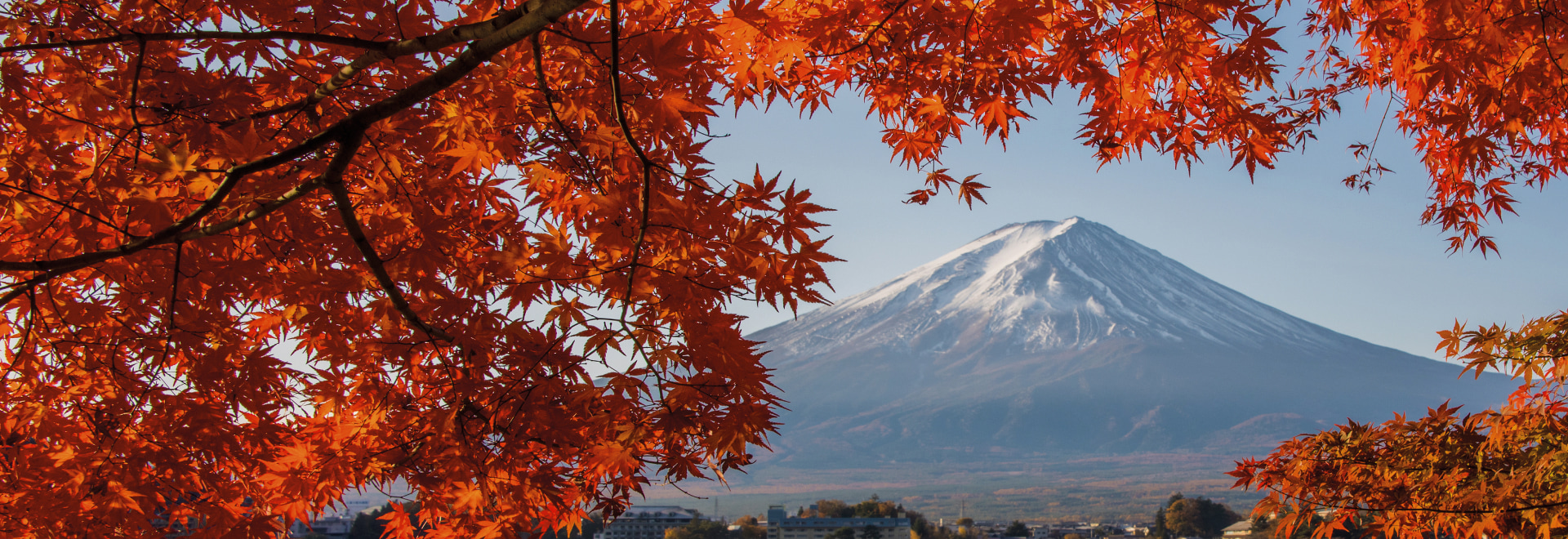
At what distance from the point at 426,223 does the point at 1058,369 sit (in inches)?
5298

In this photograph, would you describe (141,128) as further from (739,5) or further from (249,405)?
(739,5)

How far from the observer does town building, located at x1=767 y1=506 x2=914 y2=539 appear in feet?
107

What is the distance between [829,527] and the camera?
35.7 m

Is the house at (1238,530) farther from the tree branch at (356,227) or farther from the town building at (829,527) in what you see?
the tree branch at (356,227)

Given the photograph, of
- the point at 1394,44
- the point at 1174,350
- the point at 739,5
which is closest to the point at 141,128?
the point at 739,5

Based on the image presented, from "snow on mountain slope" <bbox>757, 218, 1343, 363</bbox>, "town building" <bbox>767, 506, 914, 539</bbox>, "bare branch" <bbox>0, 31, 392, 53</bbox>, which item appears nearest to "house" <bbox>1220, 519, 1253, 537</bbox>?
"town building" <bbox>767, 506, 914, 539</bbox>

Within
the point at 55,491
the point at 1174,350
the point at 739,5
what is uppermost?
the point at 1174,350

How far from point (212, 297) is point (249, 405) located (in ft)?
1.13

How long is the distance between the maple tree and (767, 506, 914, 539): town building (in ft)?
99.1

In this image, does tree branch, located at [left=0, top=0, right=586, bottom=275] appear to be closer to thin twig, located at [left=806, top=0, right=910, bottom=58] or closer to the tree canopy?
thin twig, located at [left=806, top=0, right=910, bottom=58]

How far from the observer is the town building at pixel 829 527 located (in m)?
32.5

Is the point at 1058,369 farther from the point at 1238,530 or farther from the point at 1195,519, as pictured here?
the point at 1238,530

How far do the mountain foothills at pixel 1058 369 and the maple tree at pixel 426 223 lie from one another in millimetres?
120063

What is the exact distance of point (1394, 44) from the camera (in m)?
2.98
